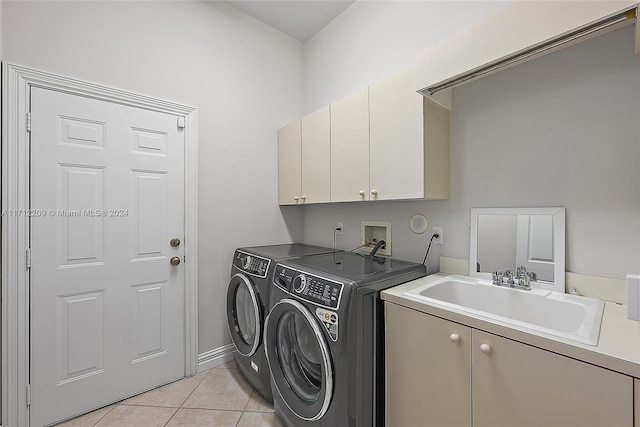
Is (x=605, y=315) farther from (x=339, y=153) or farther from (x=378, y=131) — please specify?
(x=339, y=153)

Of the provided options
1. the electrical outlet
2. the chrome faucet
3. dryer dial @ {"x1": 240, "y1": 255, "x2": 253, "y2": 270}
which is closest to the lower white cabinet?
the chrome faucet

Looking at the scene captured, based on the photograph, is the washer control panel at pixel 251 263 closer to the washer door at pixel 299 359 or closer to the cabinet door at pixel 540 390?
the washer door at pixel 299 359

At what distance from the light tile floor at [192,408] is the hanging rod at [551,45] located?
2112 mm

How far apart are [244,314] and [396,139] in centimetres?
159

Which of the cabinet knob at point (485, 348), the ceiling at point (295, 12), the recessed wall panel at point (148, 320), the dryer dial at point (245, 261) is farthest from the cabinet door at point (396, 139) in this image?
the recessed wall panel at point (148, 320)

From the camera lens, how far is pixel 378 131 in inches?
68.7

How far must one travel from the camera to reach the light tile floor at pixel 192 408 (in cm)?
168

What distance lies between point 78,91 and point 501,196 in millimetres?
Result: 2519

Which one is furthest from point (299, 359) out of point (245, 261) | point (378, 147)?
point (378, 147)

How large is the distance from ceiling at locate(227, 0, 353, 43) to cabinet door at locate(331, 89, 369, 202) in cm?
98

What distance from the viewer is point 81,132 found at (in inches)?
68.6

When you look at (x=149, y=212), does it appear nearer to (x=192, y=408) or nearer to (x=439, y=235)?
(x=192, y=408)

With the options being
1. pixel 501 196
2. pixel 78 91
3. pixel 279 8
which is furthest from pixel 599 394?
pixel 279 8

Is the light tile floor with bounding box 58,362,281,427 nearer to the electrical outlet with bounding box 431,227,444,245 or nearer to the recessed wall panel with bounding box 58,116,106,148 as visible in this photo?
the electrical outlet with bounding box 431,227,444,245
